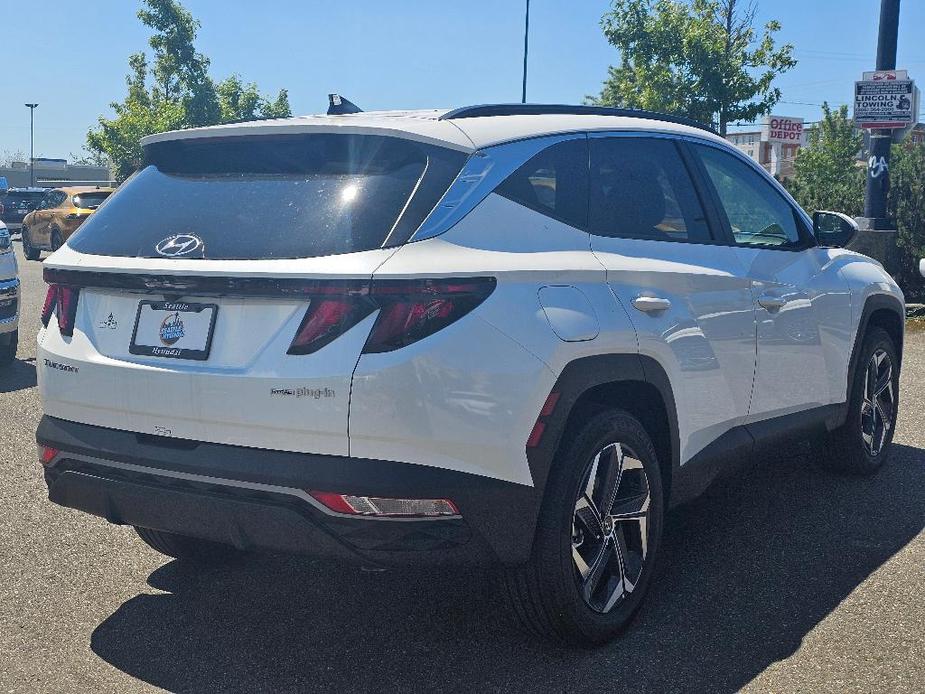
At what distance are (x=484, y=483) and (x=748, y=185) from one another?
250cm

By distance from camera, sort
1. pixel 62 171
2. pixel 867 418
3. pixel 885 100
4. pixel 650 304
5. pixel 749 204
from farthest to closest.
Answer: pixel 62 171
pixel 885 100
pixel 867 418
pixel 749 204
pixel 650 304

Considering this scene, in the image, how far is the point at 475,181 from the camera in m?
3.39

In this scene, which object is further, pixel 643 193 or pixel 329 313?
pixel 643 193

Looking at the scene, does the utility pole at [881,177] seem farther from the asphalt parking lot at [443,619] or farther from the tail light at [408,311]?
the tail light at [408,311]

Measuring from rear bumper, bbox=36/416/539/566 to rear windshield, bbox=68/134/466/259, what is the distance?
60 cm

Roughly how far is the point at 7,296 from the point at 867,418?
22.1 feet

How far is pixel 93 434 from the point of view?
353 centimetres

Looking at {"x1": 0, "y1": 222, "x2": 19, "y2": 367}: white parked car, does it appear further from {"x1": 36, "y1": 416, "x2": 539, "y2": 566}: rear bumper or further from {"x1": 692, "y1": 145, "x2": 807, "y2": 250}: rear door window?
{"x1": 692, "y1": 145, "x2": 807, "y2": 250}: rear door window

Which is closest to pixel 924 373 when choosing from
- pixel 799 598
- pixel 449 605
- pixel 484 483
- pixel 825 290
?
pixel 825 290

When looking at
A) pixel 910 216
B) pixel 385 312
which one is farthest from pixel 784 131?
pixel 385 312

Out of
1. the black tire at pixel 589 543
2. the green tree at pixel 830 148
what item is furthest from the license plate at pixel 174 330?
the green tree at pixel 830 148

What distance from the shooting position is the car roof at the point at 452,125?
11.2 ft

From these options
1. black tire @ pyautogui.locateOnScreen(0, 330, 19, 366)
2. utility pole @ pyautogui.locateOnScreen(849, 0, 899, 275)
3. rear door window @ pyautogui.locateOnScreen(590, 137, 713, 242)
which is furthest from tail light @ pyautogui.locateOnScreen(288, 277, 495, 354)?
utility pole @ pyautogui.locateOnScreen(849, 0, 899, 275)

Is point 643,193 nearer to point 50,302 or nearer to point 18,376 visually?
point 50,302
